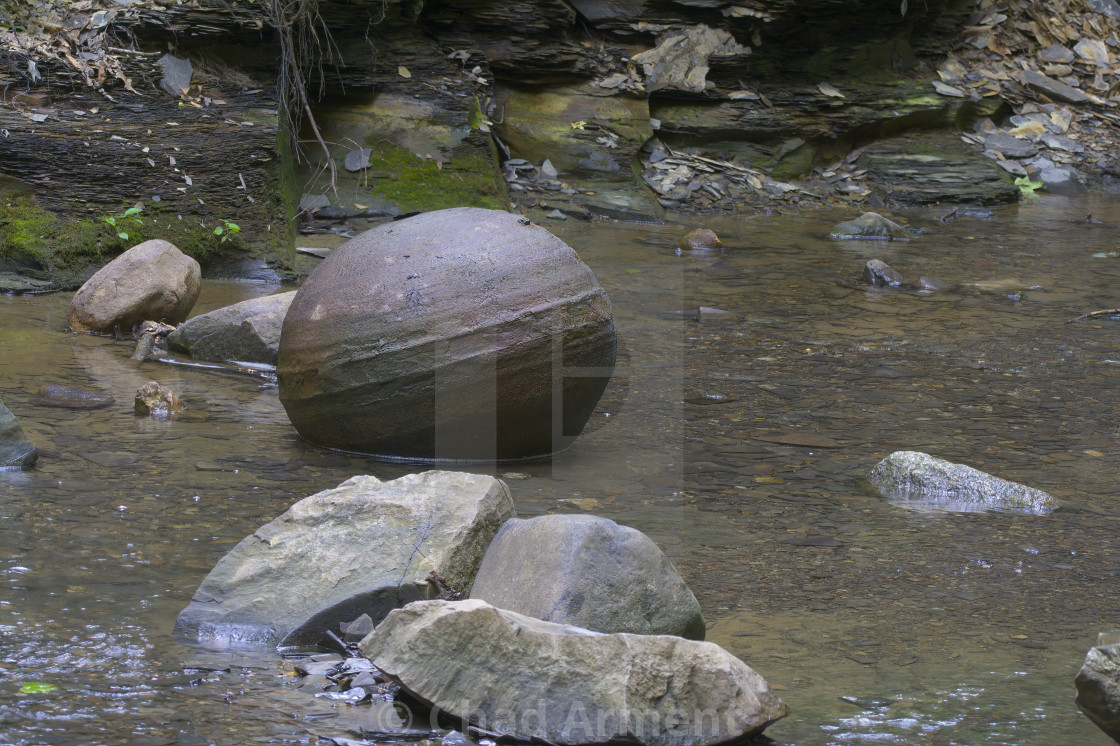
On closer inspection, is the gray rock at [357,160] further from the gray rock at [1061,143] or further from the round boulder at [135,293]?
the gray rock at [1061,143]

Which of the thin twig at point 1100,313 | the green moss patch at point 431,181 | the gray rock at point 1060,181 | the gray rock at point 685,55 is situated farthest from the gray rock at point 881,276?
the gray rock at point 1060,181

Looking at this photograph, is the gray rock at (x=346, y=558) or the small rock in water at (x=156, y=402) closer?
the gray rock at (x=346, y=558)

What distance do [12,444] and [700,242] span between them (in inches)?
273

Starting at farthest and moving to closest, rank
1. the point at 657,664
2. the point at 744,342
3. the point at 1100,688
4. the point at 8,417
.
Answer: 1. the point at 744,342
2. the point at 8,417
3. the point at 657,664
4. the point at 1100,688

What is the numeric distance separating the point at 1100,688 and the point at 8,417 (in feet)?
11.8

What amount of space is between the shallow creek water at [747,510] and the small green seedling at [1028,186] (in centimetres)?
634

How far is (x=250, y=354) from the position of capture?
5887 millimetres

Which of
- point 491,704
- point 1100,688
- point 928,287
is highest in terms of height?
point 1100,688

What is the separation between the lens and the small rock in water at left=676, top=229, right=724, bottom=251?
995 cm

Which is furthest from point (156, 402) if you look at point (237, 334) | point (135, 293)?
point (135, 293)

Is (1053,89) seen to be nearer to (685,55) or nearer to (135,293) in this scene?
(685,55)

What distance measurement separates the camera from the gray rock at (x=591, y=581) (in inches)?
109

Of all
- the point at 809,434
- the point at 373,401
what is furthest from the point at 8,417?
the point at 809,434

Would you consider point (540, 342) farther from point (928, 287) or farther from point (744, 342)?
point (928, 287)
